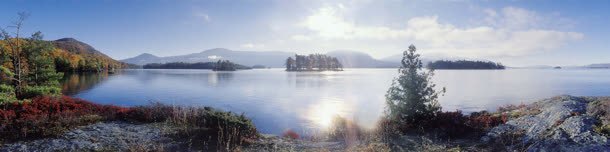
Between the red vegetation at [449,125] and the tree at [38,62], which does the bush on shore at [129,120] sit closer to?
the red vegetation at [449,125]

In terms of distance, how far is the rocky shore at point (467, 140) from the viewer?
41.7 feet

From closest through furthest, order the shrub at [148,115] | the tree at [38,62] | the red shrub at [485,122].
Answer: the red shrub at [485,122] < the shrub at [148,115] < the tree at [38,62]

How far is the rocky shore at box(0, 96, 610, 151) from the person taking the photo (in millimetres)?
12719

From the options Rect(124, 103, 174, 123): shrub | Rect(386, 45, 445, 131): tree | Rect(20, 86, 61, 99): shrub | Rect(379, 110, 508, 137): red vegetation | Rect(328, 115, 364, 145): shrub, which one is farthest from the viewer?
Rect(20, 86, 61, 99): shrub

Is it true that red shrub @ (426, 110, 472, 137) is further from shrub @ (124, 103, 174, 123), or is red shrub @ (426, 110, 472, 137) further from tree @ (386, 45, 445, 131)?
shrub @ (124, 103, 174, 123)

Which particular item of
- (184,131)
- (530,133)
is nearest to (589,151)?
(530,133)

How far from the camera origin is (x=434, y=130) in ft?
56.2

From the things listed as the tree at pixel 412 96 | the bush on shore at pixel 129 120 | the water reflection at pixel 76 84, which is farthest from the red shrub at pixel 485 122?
the water reflection at pixel 76 84

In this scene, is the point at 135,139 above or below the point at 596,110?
below

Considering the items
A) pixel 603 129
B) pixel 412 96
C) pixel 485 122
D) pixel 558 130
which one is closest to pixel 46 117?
pixel 412 96

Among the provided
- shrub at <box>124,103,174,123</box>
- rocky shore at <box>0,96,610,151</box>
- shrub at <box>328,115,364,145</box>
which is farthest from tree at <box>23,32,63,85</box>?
shrub at <box>328,115,364,145</box>

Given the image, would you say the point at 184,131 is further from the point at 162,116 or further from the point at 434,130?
the point at 434,130

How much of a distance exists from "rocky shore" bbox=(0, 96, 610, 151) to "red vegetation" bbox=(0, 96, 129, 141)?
67 cm

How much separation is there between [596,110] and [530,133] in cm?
428
